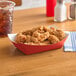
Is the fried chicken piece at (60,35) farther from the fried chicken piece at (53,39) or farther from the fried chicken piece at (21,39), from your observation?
the fried chicken piece at (21,39)

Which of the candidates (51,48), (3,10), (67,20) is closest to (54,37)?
(51,48)

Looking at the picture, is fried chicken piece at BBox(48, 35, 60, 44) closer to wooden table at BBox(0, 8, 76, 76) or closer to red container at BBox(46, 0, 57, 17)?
wooden table at BBox(0, 8, 76, 76)

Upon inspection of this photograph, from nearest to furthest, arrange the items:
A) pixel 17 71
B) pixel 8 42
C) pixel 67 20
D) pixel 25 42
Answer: pixel 17 71
pixel 25 42
pixel 8 42
pixel 67 20

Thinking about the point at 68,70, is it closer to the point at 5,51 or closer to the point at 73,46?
the point at 73,46

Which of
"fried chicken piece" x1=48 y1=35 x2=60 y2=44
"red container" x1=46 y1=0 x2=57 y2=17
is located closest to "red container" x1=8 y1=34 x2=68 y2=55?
"fried chicken piece" x1=48 y1=35 x2=60 y2=44

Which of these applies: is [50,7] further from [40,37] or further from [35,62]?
[35,62]

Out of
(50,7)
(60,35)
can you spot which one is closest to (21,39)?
(60,35)

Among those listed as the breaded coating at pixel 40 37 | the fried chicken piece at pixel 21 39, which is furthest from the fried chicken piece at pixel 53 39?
the fried chicken piece at pixel 21 39

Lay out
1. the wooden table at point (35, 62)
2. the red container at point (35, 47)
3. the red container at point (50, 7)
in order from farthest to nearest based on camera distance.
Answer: the red container at point (50, 7)
the red container at point (35, 47)
the wooden table at point (35, 62)

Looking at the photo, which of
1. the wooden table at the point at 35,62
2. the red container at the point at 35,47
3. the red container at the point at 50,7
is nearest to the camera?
the wooden table at the point at 35,62

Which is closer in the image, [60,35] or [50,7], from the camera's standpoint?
[60,35]

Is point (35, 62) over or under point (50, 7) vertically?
under
